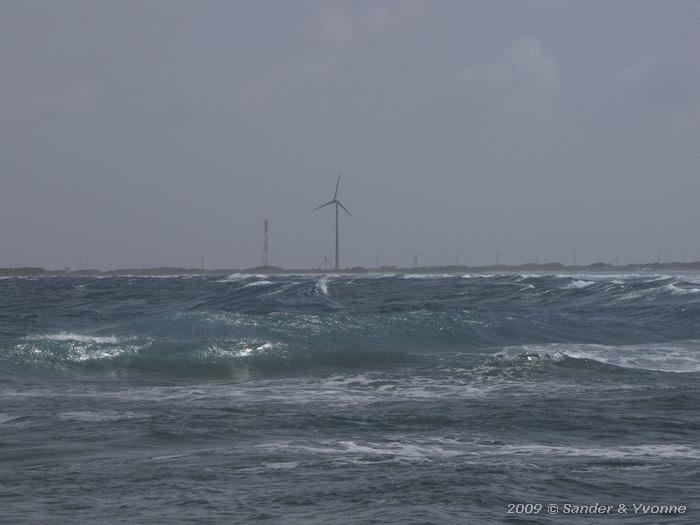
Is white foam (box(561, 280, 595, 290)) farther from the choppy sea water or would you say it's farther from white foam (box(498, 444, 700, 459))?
white foam (box(498, 444, 700, 459))

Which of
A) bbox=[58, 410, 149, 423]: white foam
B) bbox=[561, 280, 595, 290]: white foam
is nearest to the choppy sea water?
bbox=[58, 410, 149, 423]: white foam

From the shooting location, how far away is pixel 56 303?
4366cm

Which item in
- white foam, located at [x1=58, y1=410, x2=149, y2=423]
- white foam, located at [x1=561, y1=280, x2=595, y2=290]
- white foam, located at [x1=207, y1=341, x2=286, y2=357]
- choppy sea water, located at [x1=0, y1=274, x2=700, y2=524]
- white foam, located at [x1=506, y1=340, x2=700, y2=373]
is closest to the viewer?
choppy sea water, located at [x1=0, y1=274, x2=700, y2=524]

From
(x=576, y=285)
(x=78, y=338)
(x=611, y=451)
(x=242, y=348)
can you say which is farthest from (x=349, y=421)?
(x=576, y=285)

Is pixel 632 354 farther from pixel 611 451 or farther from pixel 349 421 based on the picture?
pixel 611 451

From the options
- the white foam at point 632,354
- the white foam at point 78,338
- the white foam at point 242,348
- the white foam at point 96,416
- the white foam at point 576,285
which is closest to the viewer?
the white foam at point 96,416

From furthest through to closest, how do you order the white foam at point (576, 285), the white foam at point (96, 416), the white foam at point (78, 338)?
the white foam at point (576, 285), the white foam at point (78, 338), the white foam at point (96, 416)

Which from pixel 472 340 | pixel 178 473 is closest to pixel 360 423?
pixel 178 473

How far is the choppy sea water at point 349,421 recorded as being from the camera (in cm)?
801

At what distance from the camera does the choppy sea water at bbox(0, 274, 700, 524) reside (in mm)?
8008

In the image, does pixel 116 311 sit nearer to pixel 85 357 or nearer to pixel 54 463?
pixel 85 357

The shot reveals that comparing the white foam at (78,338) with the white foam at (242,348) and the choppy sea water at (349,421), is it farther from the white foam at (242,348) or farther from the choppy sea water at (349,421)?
the white foam at (242,348)

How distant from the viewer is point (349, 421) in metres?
12.1

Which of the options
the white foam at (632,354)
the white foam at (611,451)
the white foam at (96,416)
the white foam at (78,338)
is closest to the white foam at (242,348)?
the white foam at (78,338)
